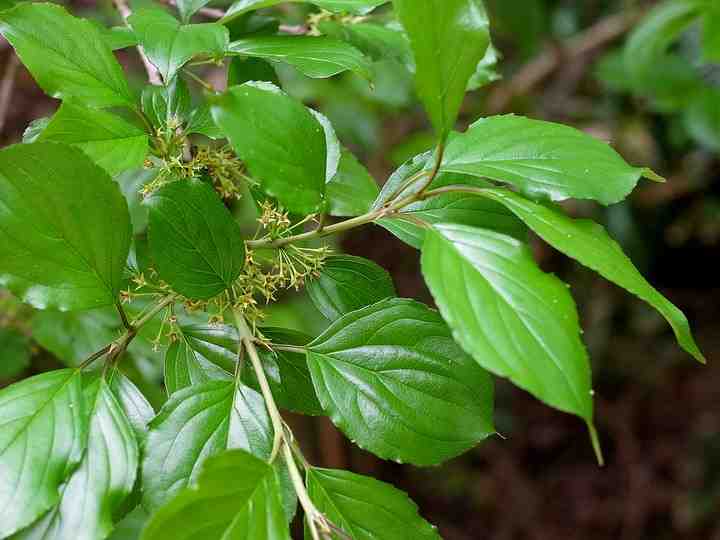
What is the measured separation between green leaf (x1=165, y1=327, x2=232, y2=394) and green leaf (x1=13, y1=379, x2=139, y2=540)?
0.23 ft

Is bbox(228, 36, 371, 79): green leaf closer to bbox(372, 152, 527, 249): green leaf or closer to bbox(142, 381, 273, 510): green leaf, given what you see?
bbox(372, 152, 527, 249): green leaf

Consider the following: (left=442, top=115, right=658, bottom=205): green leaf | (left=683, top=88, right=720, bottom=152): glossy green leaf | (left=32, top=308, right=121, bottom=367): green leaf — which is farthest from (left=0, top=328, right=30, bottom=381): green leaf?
(left=683, top=88, right=720, bottom=152): glossy green leaf

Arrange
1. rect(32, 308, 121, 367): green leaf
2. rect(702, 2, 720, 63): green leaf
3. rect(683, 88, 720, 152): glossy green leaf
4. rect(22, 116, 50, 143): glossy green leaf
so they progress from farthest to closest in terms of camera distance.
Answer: rect(683, 88, 720, 152): glossy green leaf
rect(702, 2, 720, 63): green leaf
rect(32, 308, 121, 367): green leaf
rect(22, 116, 50, 143): glossy green leaf

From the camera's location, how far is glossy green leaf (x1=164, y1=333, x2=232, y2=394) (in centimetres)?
62

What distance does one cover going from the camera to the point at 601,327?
2641mm

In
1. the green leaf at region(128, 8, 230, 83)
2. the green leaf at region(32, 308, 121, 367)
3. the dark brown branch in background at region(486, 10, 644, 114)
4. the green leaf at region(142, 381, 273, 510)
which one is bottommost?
the dark brown branch in background at region(486, 10, 644, 114)

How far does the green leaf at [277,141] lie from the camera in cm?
52

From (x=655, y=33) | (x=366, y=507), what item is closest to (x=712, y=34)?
(x=655, y=33)

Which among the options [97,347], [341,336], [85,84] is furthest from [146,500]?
[97,347]

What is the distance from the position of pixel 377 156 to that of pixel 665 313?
1.86 m

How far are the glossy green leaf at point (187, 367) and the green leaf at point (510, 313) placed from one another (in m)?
0.22

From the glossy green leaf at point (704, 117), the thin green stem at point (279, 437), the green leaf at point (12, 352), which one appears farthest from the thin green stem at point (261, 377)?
the glossy green leaf at point (704, 117)

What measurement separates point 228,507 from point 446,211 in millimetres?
277

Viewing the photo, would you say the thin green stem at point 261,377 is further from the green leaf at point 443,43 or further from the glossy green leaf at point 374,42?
the glossy green leaf at point 374,42
